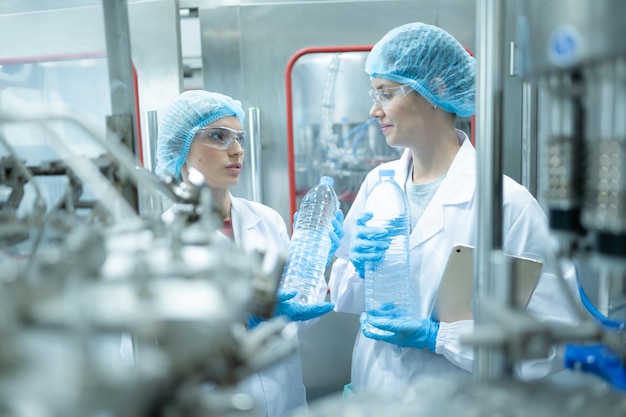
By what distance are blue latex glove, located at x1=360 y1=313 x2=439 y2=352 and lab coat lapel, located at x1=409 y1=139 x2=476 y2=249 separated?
0.25 m

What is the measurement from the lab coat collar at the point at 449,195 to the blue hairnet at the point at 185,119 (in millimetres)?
757

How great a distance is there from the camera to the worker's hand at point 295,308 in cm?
165

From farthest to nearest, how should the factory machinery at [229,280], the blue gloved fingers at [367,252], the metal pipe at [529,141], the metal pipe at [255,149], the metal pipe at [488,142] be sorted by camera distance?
the metal pipe at [255,149], the metal pipe at [529,141], the blue gloved fingers at [367,252], the metal pipe at [488,142], the factory machinery at [229,280]

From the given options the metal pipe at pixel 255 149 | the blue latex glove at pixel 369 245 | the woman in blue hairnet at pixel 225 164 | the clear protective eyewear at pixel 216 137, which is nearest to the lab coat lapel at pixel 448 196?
the blue latex glove at pixel 369 245

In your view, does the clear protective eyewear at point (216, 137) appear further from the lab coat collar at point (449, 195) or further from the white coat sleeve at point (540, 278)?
the white coat sleeve at point (540, 278)

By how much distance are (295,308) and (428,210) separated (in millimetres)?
512

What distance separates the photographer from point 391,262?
1688mm

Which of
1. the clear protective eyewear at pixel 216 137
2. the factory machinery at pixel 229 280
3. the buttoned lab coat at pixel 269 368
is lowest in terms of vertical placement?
the buttoned lab coat at pixel 269 368

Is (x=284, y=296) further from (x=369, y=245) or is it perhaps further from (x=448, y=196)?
(x=448, y=196)

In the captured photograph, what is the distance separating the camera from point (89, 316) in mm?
407

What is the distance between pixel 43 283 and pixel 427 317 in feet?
4.09

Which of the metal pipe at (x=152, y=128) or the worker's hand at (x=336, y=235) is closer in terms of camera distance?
the worker's hand at (x=336, y=235)

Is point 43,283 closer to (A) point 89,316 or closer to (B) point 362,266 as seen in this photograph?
(A) point 89,316

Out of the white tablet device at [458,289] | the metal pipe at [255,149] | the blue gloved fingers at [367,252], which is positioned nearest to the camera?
the white tablet device at [458,289]
